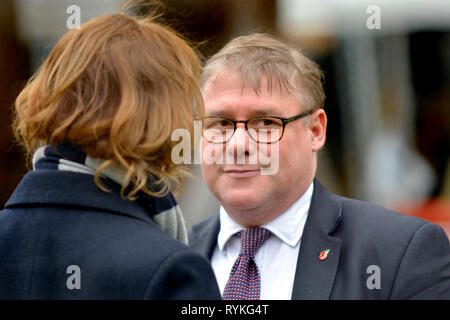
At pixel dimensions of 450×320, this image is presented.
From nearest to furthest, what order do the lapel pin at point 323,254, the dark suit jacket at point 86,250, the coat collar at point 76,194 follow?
1. the dark suit jacket at point 86,250
2. the coat collar at point 76,194
3. the lapel pin at point 323,254

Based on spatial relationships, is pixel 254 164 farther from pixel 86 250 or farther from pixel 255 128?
pixel 86 250

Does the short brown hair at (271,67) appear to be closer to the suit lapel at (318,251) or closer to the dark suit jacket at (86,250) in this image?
the suit lapel at (318,251)

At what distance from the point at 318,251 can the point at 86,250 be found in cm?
117

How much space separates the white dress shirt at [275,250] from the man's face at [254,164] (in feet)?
0.15

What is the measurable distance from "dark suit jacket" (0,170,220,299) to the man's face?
0.90 metres

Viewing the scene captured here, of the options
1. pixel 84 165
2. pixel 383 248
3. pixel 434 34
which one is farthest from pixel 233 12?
pixel 84 165

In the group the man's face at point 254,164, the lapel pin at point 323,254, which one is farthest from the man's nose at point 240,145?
the lapel pin at point 323,254

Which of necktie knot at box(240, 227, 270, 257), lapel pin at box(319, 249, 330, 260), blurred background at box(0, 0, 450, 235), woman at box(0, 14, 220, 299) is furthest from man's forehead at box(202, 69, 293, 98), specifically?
blurred background at box(0, 0, 450, 235)

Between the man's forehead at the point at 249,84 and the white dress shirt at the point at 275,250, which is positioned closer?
the white dress shirt at the point at 275,250

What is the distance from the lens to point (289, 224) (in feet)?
8.93

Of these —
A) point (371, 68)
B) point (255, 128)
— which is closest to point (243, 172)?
point (255, 128)

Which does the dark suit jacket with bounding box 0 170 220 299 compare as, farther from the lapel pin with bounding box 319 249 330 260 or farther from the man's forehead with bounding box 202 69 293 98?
the man's forehead with bounding box 202 69 293 98

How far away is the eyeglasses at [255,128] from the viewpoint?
107 inches

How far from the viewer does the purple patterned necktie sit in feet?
8.41
